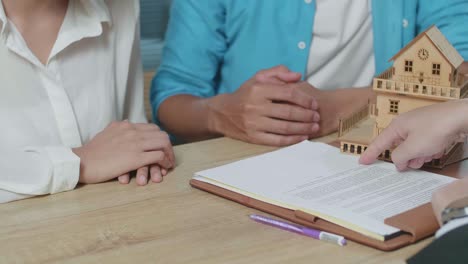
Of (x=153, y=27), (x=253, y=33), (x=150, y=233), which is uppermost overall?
(x=253, y=33)

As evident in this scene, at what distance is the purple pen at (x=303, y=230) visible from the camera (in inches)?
36.9

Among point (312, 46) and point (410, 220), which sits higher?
point (312, 46)

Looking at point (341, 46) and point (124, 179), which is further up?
point (341, 46)

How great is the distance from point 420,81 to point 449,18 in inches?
27.9

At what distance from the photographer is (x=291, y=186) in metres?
1.11

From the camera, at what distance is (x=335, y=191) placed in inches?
42.2

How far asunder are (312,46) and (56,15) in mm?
674

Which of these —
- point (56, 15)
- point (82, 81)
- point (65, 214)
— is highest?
point (56, 15)

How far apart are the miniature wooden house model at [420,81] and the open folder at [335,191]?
0.09m

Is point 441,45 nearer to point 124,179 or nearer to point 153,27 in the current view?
point 124,179

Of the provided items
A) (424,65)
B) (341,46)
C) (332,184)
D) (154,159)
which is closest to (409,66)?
(424,65)

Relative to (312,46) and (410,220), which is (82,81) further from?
(410,220)

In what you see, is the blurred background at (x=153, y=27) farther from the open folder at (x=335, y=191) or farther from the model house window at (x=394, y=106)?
the model house window at (x=394, y=106)

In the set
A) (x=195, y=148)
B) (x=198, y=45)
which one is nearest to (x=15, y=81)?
(x=195, y=148)
